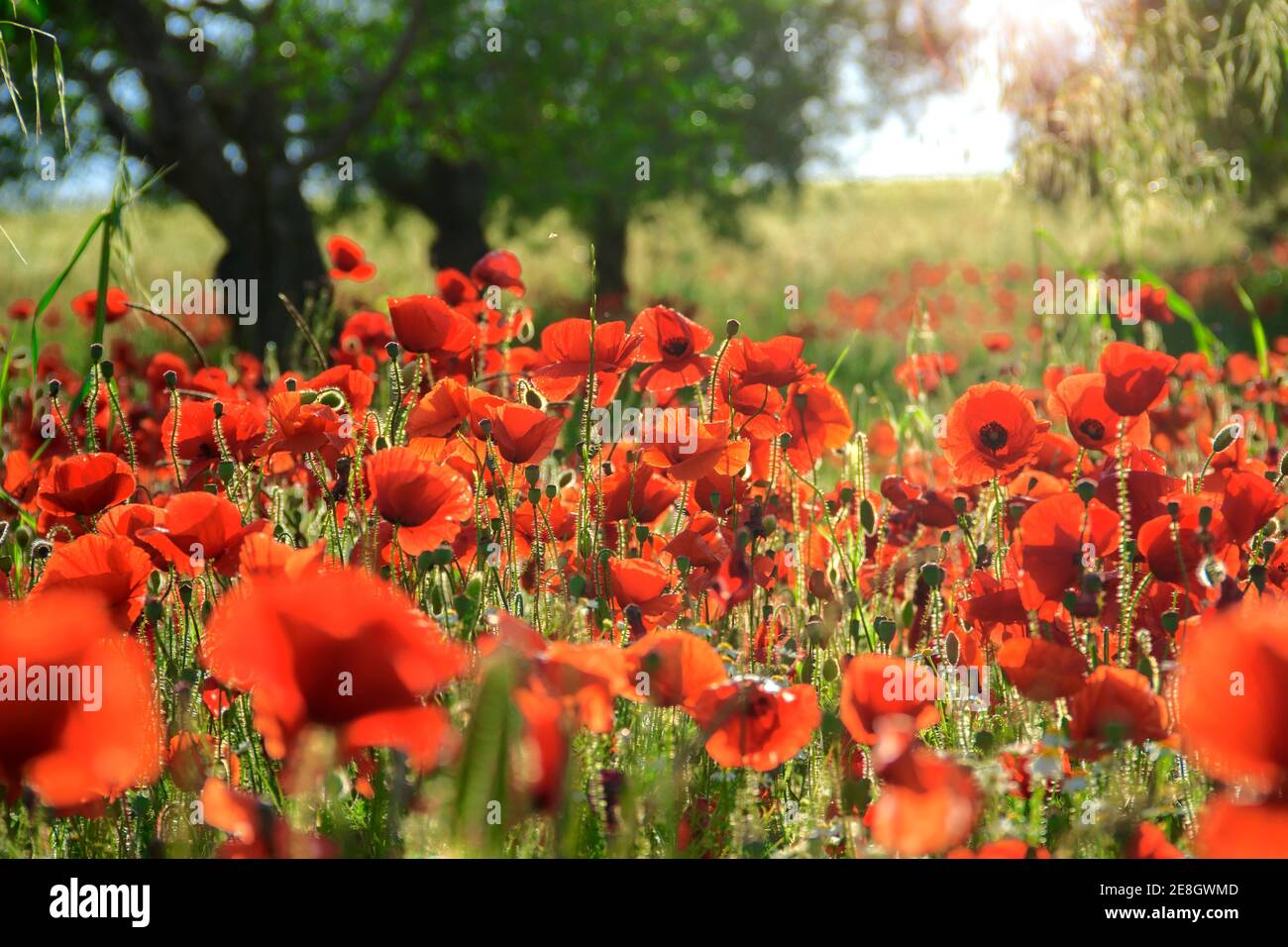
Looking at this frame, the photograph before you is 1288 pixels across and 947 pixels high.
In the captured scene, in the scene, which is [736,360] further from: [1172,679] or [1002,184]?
[1002,184]

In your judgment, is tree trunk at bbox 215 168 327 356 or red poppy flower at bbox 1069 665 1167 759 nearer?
red poppy flower at bbox 1069 665 1167 759

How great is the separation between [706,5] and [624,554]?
39.7 feet

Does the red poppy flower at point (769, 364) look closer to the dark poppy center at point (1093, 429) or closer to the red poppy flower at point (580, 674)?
the dark poppy center at point (1093, 429)

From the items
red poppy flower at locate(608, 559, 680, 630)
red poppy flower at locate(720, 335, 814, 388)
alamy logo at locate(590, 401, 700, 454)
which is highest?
red poppy flower at locate(720, 335, 814, 388)

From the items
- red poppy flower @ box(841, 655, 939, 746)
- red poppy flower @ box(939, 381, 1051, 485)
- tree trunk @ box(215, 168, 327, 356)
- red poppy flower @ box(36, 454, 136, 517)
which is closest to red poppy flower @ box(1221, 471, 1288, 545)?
red poppy flower @ box(939, 381, 1051, 485)

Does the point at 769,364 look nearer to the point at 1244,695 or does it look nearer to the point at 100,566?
the point at 100,566

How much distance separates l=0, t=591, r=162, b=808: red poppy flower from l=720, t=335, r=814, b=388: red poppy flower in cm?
120

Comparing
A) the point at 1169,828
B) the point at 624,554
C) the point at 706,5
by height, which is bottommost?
the point at 1169,828

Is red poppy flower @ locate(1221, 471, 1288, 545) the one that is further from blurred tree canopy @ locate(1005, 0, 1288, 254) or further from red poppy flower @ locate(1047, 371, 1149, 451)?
blurred tree canopy @ locate(1005, 0, 1288, 254)

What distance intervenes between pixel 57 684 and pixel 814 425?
149 cm

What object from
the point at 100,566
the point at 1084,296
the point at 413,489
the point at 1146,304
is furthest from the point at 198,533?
the point at 1084,296

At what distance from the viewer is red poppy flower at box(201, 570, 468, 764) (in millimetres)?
916
